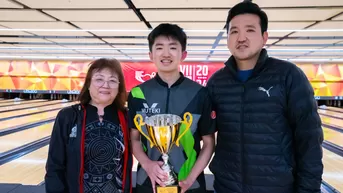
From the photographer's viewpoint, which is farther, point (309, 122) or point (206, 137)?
point (206, 137)

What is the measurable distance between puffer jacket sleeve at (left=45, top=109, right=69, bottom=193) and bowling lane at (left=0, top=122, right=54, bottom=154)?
2.81 meters

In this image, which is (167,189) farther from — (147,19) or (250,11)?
(147,19)

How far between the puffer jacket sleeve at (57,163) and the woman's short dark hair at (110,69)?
0.57 feet

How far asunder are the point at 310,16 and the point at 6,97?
12167mm

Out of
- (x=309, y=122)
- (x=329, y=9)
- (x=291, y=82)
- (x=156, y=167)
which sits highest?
(x=329, y=9)

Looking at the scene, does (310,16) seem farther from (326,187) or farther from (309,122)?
(309,122)

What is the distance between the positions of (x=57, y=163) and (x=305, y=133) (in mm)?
1135

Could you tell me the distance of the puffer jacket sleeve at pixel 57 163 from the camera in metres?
1.29

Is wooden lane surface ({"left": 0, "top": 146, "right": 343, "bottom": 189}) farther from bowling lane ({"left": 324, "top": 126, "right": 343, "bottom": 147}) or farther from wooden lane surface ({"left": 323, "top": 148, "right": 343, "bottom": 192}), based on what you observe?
bowling lane ({"left": 324, "top": 126, "right": 343, "bottom": 147})

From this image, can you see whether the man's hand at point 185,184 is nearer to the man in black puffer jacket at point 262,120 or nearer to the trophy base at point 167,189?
the trophy base at point 167,189

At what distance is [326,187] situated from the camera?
252cm

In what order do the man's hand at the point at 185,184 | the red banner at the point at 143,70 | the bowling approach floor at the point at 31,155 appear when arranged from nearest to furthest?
the man's hand at the point at 185,184
the bowling approach floor at the point at 31,155
the red banner at the point at 143,70

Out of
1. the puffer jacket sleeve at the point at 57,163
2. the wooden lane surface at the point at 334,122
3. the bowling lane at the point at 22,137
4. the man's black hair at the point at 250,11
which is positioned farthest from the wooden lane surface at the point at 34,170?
the wooden lane surface at the point at 334,122

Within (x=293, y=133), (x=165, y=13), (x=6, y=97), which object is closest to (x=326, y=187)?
(x=293, y=133)
